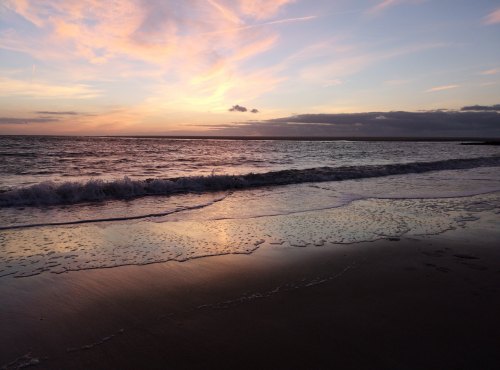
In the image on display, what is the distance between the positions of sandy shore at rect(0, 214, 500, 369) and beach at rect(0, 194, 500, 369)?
0.04ft

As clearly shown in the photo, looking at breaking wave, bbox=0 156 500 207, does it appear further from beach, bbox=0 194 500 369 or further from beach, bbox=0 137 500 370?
beach, bbox=0 194 500 369

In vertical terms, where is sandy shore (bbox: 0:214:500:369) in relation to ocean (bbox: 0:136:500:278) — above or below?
above

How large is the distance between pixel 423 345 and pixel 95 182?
12198 mm

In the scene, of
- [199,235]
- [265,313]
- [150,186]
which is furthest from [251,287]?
[150,186]

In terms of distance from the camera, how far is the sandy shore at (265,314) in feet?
10.2

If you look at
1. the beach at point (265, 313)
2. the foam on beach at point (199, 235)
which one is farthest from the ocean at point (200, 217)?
the beach at point (265, 313)

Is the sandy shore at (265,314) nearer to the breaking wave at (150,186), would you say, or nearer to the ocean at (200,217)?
the ocean at (200,217)

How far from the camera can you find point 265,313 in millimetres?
3889

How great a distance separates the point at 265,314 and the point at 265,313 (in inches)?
1.0

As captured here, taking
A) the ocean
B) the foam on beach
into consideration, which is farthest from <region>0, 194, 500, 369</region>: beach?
the ocean

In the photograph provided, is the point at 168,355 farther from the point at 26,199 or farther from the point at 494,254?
the point at 26,199

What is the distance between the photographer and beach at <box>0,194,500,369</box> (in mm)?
3102

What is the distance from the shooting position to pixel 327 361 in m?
3.04

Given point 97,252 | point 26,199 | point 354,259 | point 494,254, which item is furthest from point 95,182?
point 494,254
